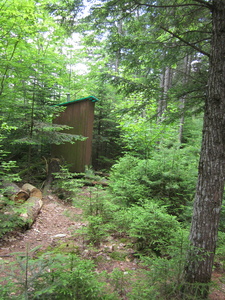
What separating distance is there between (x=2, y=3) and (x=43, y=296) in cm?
737

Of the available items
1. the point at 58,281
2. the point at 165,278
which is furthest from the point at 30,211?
the point at 165,278

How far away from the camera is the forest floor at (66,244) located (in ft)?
10.4

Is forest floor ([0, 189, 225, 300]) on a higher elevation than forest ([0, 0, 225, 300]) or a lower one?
lower

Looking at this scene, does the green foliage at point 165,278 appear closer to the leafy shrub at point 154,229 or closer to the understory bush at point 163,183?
the leafy shrub at point 154,229

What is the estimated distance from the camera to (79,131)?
8844mm

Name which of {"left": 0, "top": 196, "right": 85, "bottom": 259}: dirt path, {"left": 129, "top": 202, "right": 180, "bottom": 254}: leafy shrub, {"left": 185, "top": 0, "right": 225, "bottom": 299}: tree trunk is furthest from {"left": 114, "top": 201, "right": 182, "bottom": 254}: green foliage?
{"left": 0, "top": 196, "right": 85, "bottom": 259}: dirt path

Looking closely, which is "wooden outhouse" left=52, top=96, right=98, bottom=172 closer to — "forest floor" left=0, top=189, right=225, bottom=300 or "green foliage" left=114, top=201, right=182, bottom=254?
"forest floor" left=0, top=189, right=225, bottom=300

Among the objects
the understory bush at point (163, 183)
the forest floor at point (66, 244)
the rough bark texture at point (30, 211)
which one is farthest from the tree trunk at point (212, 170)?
the rough bark texture at point (30, 211)

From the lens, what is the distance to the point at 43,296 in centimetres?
188

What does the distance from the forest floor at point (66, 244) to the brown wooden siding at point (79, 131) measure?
3469 mm

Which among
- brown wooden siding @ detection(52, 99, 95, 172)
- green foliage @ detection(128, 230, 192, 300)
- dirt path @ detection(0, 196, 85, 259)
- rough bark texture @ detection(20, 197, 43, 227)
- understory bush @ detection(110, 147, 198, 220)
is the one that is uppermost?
brown wooden siding @ detection(52, 99, 95, 172)

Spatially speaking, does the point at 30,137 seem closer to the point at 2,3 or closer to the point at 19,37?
the point at 19,37

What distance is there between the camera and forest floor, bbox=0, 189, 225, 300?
3166 millimetres

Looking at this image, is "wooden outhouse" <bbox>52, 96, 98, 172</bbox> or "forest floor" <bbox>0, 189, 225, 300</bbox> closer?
"forest floor" <bbox>0, 189, 225, 300</bbox>
